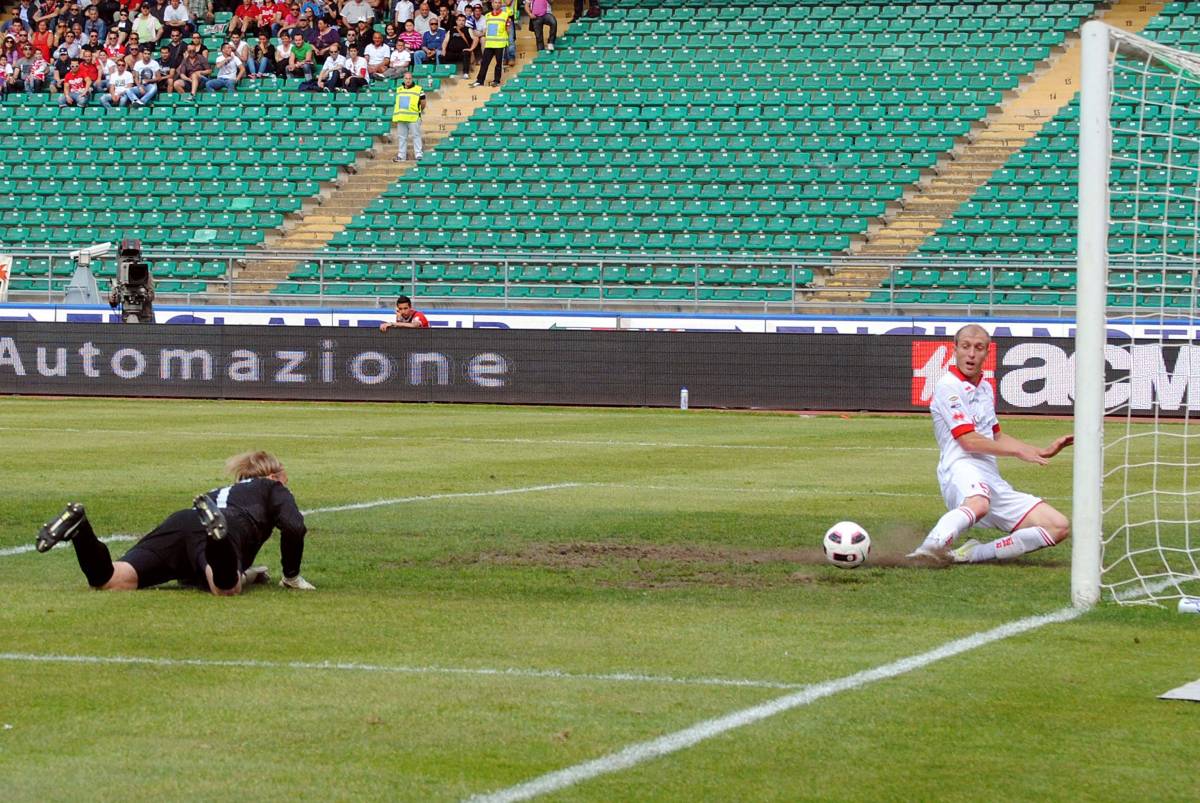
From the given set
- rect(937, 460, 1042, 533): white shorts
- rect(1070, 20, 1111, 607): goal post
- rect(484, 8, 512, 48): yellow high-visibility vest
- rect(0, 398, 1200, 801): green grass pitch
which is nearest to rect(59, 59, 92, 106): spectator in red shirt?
rect(484, 8, 512, 48): yellow high-visibility vest

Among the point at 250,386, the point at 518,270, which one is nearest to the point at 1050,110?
the point at 518,270

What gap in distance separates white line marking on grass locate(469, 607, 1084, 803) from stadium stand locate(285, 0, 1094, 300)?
25070 millimetres

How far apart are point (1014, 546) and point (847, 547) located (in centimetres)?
110

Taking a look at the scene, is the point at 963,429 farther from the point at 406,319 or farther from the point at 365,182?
the point at 365,182

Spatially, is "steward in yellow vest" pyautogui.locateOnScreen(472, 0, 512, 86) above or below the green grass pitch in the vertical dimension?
above

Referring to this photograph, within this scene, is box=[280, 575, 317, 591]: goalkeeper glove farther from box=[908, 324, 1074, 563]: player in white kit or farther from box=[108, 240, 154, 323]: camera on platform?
box=[108, 240, 154, 323]: camera on platform

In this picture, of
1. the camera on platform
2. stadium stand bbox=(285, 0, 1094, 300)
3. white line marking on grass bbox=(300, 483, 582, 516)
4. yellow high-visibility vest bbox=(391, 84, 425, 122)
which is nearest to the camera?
white line marking on grass bbox=(300, 483, 582, 516)

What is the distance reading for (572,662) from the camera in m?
7.92

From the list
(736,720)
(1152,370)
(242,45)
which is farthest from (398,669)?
(242,45)

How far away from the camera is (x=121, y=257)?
31.4m

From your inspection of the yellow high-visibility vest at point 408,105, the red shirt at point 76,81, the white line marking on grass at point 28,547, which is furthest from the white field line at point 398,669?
the red shirt at point 76,81

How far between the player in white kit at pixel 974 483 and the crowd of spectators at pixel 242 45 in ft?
108

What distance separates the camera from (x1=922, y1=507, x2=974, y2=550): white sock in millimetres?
11031

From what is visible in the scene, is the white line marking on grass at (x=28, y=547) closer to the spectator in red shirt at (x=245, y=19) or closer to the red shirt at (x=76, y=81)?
the red shirt at (x=76, y=81)
